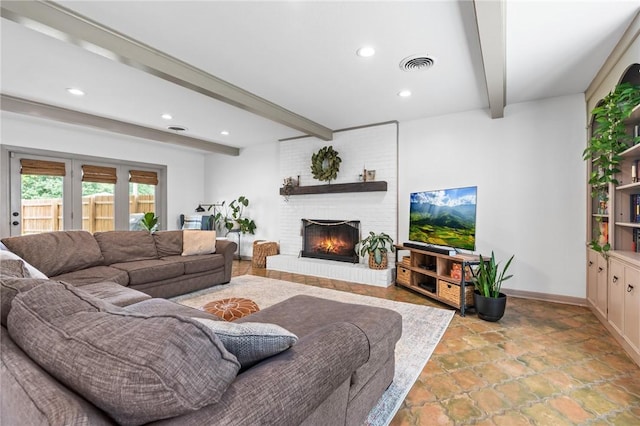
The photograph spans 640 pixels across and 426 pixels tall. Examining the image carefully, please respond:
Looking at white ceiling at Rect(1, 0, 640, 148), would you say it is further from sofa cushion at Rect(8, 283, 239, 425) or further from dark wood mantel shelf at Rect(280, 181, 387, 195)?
sofa cushion at Rect(8, 283, 239, 425)

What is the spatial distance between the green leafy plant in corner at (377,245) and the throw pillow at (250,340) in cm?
352

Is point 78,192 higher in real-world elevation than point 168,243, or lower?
higher

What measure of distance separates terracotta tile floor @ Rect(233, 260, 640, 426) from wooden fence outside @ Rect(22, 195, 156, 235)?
5.95 meters

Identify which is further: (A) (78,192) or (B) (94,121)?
(A) (78,192)

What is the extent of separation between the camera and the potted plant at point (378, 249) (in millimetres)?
4457

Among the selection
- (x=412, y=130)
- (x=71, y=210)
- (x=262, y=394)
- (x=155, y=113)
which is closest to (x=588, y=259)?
(x=412, y=130)

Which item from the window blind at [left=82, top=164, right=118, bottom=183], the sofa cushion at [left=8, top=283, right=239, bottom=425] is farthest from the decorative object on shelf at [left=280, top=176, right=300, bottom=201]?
the sofa cushion at [left=8, top=283, right=239, bottom=425]

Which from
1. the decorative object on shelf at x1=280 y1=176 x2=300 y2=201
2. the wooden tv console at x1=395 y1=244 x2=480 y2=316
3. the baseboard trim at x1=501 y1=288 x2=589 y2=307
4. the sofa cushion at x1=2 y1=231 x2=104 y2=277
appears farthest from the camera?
the decorative object on shelf at x1=280 y1=176 x2=300 y2=201

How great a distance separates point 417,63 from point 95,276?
3747 mm

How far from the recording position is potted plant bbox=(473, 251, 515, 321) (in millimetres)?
2934

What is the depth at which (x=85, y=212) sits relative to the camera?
17.8 feet

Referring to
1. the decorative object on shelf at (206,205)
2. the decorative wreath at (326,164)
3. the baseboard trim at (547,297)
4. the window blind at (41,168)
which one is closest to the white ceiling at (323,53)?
the decorative wreath at (326,164)

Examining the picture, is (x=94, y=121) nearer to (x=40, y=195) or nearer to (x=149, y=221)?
(x=40, y=195)

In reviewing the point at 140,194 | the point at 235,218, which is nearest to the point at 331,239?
the point at 235,218
